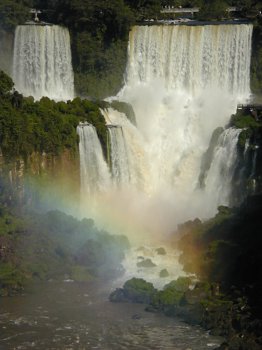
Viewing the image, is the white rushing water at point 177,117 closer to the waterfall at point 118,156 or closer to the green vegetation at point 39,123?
the waterfall at point 118,156

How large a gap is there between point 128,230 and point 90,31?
18.0m

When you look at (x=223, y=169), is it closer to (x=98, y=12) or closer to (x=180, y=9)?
(x=98, y=12)

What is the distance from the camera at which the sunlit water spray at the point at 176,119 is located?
2021 inches

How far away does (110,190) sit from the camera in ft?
172

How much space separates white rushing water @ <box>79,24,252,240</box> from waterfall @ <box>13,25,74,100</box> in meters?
4.14

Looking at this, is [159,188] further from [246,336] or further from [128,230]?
[246,336]

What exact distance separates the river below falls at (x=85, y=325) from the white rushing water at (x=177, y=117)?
11.3 meters

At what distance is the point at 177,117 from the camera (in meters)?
56.5

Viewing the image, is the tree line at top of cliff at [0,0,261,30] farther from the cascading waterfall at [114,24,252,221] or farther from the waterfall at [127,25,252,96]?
the waterfall at [127,25,252,96]

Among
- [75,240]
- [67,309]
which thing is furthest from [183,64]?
[67,309]

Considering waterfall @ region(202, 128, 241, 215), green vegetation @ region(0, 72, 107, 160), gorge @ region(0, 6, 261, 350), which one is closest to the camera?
gorge @ region(0, 6, 261, 350)

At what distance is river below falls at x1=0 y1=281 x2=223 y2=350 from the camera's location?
3484 cm

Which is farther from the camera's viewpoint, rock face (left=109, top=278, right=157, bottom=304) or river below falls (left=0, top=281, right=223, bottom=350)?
rock face (left=109, top=278, right=157, bottom=304)

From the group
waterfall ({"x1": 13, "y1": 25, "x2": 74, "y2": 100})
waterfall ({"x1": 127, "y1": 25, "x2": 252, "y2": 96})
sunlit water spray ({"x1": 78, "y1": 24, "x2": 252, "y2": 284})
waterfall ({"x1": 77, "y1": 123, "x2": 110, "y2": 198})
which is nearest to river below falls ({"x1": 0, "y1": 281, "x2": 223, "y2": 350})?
sunlit water spray ({"x1": 78, "y1": 24, "x2": 252, "y2": 284})
